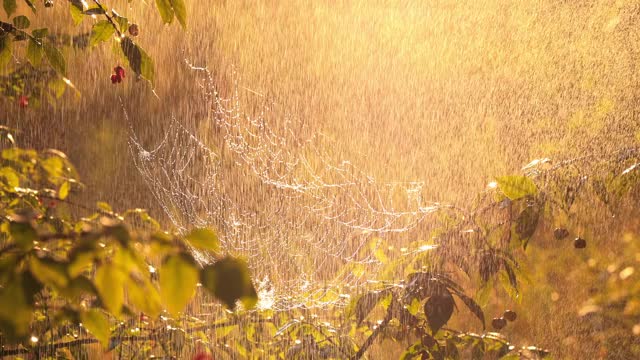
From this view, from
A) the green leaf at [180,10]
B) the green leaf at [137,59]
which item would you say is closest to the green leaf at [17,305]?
the green leaf at [180,10]

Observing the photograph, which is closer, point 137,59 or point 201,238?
point 201,238

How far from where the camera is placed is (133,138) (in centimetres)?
505

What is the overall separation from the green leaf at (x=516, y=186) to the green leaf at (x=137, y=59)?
41cm

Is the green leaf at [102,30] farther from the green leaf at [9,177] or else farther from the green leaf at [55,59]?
the green leaf at [9,177]

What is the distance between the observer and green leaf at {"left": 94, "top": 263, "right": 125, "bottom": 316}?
0.39 meters

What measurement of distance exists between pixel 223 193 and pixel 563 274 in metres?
2.20

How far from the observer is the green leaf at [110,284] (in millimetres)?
389

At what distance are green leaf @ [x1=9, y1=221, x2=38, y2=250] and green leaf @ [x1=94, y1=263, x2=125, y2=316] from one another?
54mm

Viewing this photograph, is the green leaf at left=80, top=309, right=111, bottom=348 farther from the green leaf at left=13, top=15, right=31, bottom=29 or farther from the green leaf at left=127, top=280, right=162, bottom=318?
the green leaf at left=13, top=15, right=31, bottom=29

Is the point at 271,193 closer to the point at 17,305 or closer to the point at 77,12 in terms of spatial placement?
the point at 77,12

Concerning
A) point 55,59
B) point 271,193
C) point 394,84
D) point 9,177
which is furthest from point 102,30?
point 394,84

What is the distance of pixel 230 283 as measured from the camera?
0.37 m

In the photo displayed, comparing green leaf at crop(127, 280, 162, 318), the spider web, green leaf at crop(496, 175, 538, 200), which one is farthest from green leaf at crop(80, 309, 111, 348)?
the spider web

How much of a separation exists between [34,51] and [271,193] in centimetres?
353
